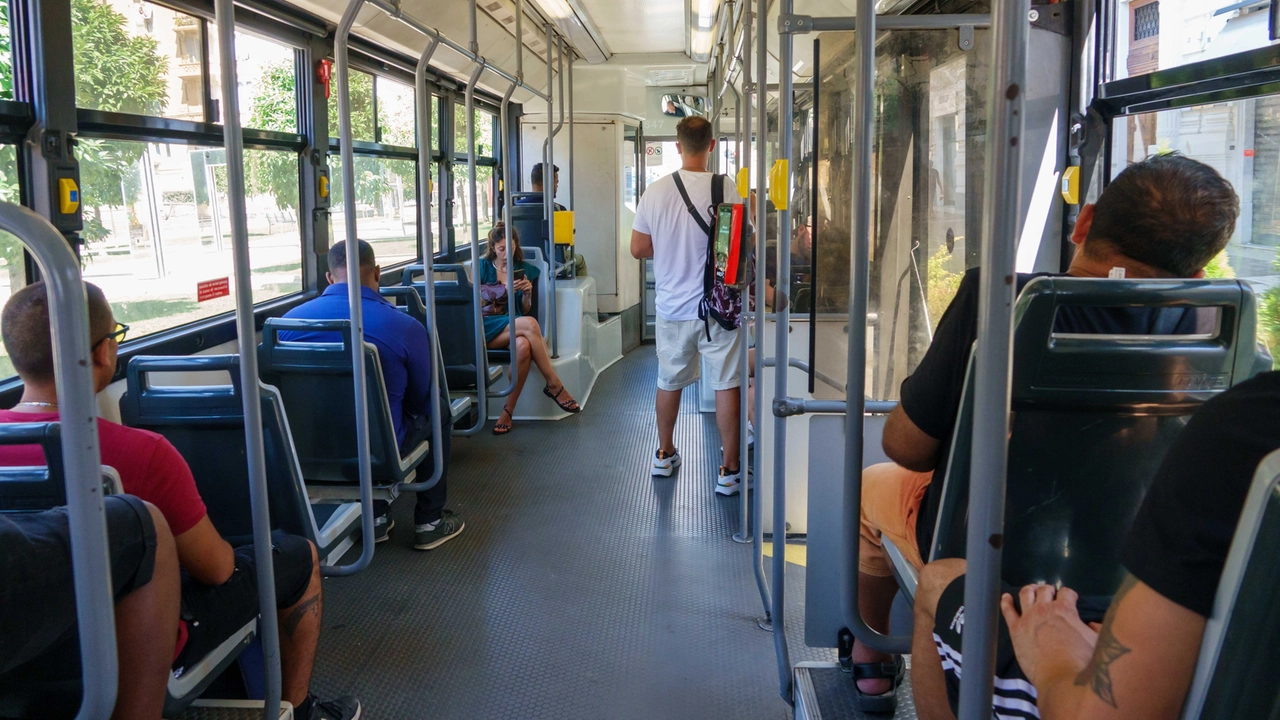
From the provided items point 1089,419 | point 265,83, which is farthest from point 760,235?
point 265,83

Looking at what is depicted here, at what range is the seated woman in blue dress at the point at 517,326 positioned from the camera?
5.89 m

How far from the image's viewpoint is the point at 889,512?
2.13 m

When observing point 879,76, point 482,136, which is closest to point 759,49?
point 879,76

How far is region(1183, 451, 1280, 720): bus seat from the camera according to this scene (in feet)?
2.68

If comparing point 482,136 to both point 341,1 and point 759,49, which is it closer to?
point 341,1

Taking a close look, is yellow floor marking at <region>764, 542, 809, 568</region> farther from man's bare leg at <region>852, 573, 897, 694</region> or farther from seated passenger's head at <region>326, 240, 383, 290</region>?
seated passenger's head at <region>326, 240, 383, 290</region>

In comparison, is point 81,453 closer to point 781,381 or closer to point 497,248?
point 781,381

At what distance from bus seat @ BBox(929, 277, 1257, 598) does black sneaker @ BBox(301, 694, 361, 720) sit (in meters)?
1.83

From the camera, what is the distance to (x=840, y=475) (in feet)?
8.30

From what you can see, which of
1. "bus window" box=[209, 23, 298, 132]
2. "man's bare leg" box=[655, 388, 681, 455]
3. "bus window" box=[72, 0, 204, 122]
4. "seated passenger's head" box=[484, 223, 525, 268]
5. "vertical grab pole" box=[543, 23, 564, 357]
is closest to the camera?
"bus window" box=[72, 0, 204, 122]

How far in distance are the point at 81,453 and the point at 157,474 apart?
1.95 feet

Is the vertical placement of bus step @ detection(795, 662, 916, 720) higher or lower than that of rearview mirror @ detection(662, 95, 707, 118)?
lower

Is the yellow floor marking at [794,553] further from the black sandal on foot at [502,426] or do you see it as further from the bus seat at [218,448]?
the black sandal on foot at [502,426]

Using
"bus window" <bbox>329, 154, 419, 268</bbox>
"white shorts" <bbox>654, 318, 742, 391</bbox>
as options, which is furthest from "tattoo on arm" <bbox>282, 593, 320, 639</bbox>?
"bus window" <bbox>329, 154, 419, 268</bbox>
